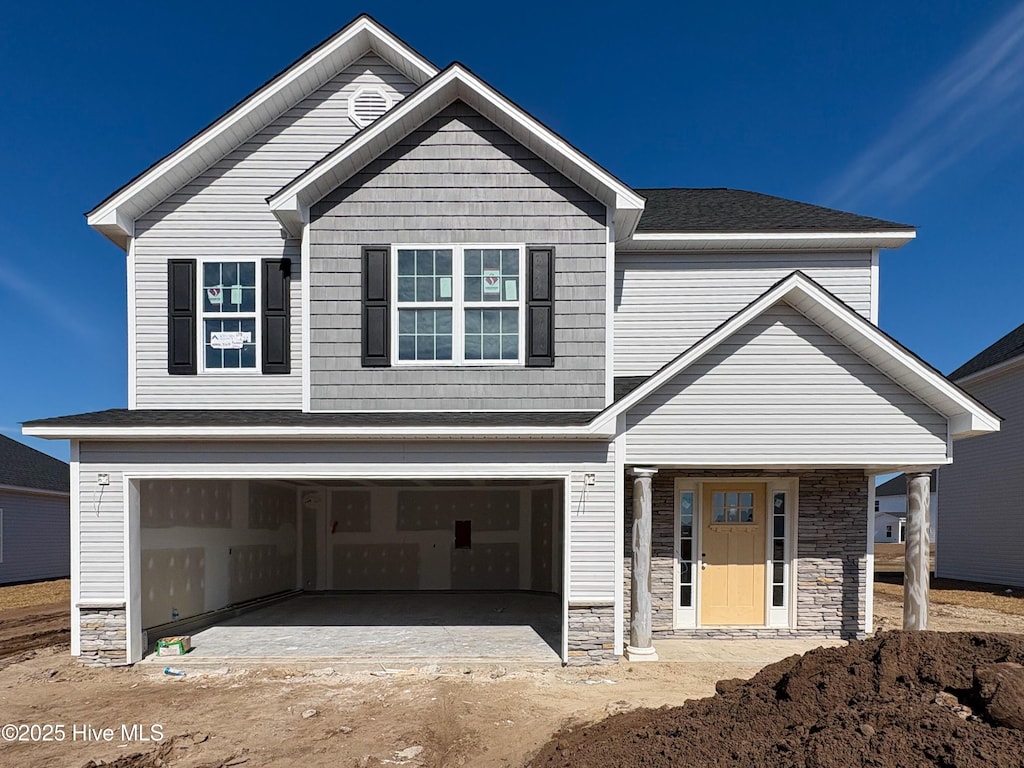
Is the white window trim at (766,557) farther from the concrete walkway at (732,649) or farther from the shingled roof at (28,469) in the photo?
the shingled roof at (28,469)

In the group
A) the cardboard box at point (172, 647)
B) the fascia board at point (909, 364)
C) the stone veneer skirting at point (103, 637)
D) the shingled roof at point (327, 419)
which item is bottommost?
the cardboard box at point (172, 647)

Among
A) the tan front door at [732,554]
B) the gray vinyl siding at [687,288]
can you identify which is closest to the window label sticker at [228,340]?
the gray vinyl siding at [687,288]

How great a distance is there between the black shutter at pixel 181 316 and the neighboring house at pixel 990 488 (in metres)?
18.7

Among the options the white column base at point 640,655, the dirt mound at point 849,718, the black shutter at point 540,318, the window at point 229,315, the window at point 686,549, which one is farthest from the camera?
the window at point 686,549

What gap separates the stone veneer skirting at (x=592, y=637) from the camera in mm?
7621

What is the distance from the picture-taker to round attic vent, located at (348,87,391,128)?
9281mm

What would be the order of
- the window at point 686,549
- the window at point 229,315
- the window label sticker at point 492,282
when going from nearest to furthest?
the window label sticker at point 492,282, the window at point 229,315, the window at point 686,549

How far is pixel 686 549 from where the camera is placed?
918 centimetres

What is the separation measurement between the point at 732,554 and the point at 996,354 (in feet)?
42.7

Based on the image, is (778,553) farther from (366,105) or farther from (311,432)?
(366,105)

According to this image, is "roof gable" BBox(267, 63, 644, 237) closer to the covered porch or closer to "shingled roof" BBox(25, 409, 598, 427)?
"shingled roof" BBox(25, 409, 598, 427)

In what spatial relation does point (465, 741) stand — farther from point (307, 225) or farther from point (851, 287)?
point (851, 287)

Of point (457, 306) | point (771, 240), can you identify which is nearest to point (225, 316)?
point (457, 306)

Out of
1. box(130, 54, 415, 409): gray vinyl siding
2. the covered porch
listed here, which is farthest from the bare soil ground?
the covered porch
